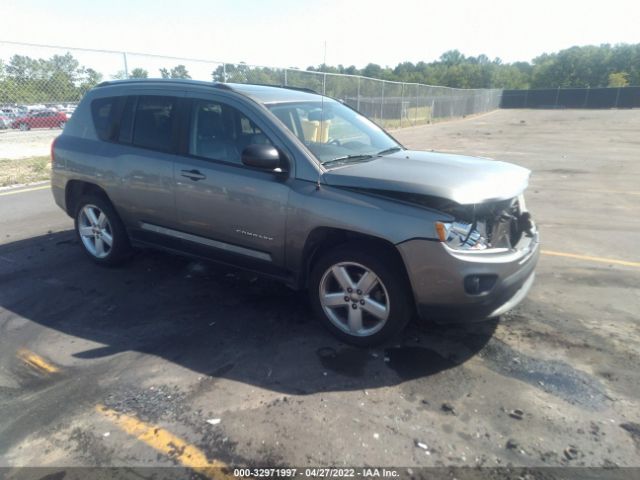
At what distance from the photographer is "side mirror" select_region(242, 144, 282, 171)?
363 centimetres

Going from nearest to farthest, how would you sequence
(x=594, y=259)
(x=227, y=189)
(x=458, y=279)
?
1. (x=458, y=279)
2. (x=227, y=189)
3. (x=594, y=259)

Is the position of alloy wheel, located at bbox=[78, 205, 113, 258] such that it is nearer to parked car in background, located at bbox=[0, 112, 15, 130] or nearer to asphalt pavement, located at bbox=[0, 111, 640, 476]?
asphalt pavement, located at bbox=[0, 111, 640, 476]

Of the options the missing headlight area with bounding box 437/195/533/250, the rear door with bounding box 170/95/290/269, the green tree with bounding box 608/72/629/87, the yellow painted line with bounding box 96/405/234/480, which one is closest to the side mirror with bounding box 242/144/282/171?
the rear door with bounding box 170/95/290/269

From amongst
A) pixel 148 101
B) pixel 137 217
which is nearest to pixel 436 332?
pixel 137 217

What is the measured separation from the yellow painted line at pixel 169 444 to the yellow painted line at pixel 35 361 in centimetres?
69

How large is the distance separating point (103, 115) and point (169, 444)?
3.77 metres

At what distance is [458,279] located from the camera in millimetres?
3152

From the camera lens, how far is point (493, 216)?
346 centimetres

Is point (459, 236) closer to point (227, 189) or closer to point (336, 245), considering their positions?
point (336, 245)

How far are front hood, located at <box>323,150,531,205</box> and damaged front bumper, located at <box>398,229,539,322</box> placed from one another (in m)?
0.37

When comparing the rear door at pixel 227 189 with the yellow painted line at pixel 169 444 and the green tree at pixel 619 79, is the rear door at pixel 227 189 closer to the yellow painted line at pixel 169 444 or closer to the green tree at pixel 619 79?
the yellow painted line at pixel 169 444

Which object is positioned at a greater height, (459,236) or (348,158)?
(348,158)

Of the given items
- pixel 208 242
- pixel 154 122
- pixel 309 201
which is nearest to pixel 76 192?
pixel 154 122

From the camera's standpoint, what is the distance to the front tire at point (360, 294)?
133 inches
